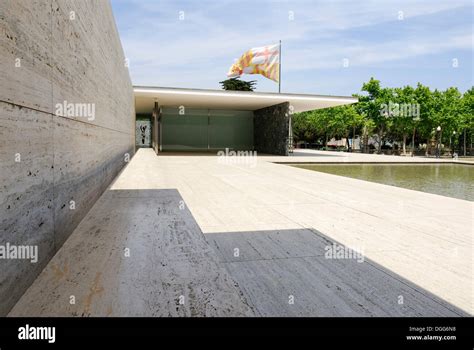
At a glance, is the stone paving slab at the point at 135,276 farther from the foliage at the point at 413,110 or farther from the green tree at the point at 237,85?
the green tree at the point at 237,85

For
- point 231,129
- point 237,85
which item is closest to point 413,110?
point 231,129

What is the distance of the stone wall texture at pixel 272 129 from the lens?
22062 mm

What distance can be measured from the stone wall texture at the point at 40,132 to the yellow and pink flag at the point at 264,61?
21016 mm

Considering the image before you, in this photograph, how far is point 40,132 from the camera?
2855mm

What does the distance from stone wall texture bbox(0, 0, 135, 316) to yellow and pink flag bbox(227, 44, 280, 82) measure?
21.0 meters

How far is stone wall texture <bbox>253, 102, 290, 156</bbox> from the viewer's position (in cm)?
2206

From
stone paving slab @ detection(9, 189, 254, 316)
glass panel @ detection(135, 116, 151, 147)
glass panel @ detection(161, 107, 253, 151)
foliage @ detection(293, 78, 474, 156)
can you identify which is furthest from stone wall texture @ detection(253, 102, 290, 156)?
glass panel @ detection(135, 116, 151, 147)

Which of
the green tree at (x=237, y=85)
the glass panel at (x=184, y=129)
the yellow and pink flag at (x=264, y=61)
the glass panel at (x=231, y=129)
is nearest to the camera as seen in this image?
the yellow and pink flag at (x=264, y=61)

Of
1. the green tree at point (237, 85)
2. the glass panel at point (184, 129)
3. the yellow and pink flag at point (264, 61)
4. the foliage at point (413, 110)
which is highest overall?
the green tree at point (237, 85)

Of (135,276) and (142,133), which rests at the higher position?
(142,133)

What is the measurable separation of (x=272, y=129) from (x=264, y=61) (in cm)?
507

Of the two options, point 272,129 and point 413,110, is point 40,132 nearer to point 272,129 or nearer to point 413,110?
point 272,129

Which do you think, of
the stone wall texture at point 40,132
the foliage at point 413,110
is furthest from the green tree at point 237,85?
the stone wall texture at point 40,132
